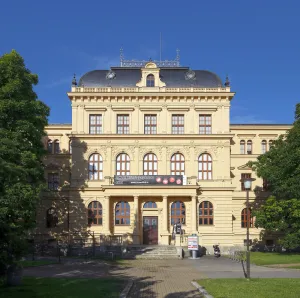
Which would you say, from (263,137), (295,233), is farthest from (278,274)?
(263,137)

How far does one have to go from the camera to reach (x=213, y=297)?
17.6m

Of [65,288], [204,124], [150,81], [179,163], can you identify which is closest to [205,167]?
[179,163]

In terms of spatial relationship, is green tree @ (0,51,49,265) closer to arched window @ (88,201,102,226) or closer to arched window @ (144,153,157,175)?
arched window @ (88,201,102,226)

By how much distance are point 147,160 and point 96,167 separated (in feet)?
17.7

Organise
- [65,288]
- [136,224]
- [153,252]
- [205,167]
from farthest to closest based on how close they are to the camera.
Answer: [205,167] < [136,224] < [153,252] < [65,288]

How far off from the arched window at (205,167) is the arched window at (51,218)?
15.9m

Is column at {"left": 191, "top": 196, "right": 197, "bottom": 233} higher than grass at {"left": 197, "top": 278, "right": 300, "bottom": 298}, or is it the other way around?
column at {"left": 191, "top": 196, "right": 197, "bottom": 233}

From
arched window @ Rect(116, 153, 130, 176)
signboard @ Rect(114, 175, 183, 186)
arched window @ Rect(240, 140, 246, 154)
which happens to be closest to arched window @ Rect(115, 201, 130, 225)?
signboard @ Rect(114, 175, 183, 186)

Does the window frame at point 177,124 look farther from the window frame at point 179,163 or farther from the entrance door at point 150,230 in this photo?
the entrance door at point 150,230

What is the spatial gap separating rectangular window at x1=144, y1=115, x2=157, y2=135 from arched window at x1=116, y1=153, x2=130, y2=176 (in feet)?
11.5

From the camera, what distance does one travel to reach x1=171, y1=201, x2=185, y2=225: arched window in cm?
4691

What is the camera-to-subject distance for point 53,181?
50969 millimetres

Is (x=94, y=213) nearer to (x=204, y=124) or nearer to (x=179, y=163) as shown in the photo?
(x=179, y=163)

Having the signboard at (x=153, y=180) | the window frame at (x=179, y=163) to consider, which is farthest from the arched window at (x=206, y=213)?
the window frame at (x=179, y=163)
